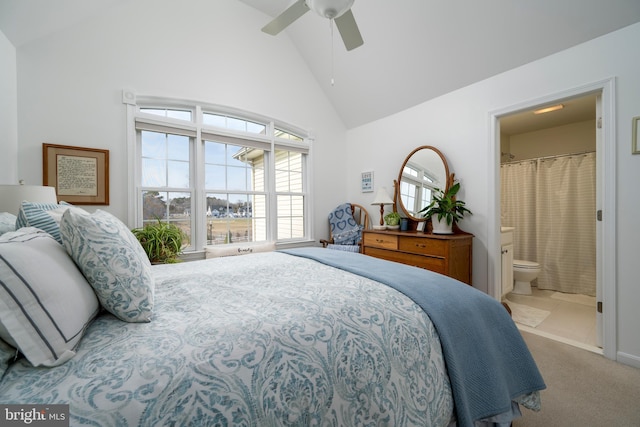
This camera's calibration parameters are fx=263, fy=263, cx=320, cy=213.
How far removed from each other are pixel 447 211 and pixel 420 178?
69cm

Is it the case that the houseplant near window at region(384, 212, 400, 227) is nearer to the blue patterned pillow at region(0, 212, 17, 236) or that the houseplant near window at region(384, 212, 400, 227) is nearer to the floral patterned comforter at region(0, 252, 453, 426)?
the floral patterned comforter at region(0, 252, 453, 426)

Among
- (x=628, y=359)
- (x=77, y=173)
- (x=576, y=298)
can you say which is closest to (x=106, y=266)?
(x=77, y=173)

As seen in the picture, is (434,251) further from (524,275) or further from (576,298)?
(576,298)

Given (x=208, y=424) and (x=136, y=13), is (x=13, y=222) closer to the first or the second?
(x=208, y=424)

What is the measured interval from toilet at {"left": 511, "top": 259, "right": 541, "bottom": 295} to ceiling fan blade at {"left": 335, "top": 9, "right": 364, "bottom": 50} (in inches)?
136

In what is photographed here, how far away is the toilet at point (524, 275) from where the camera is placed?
3.47 m

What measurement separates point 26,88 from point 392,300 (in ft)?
10.9

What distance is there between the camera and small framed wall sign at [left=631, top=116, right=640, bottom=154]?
6.22ft

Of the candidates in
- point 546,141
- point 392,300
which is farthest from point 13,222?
point 546,141

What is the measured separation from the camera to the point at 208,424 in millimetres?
596

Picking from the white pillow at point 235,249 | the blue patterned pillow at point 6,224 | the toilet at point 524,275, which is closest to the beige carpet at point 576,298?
the toilet at point 524,275

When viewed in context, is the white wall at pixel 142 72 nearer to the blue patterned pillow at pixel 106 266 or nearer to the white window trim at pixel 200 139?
the white window trim at pixel 200 139

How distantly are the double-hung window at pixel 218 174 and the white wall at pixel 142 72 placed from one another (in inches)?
7.2

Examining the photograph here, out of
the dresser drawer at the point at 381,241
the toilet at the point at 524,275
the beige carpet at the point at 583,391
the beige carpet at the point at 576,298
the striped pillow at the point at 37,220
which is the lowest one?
the beige carpet at the point at 583,391
